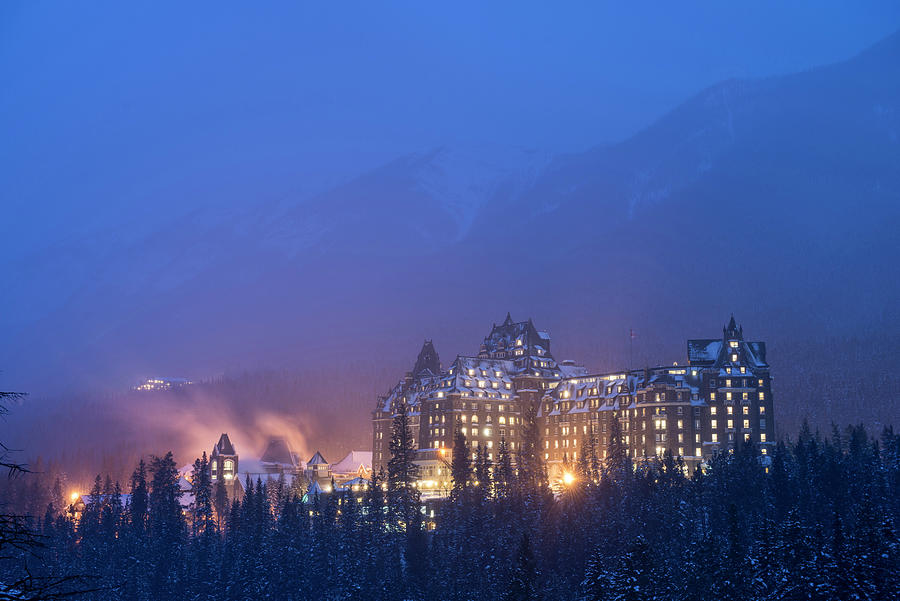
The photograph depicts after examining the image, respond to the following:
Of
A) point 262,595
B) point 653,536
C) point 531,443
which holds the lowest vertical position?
point 262,595

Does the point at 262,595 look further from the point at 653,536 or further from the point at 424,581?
the point at 653,536

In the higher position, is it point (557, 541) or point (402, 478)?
point (402, 478)

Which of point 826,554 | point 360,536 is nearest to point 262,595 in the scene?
point 360,536

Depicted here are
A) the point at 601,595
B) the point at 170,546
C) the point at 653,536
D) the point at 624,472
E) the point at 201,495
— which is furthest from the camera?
the point at 201,495

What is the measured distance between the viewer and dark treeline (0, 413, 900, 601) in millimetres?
103062

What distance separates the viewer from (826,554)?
327 ft

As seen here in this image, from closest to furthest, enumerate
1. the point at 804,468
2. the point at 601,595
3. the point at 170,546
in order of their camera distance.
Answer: the point at 601,595 < the point at 804,468 < the point at 170,546

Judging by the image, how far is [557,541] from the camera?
137 meters

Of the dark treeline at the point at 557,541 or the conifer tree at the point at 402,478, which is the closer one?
the dark treeline at the point at 557,541

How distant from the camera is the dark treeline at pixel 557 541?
103 metres

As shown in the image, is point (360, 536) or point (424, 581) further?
point (360, 536)

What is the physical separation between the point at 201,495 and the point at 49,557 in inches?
1217

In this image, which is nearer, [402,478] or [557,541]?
[557,541]

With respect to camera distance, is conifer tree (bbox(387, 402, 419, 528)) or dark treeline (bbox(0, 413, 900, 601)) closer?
dark treeline (bbox(0, 413, 900, 601))
